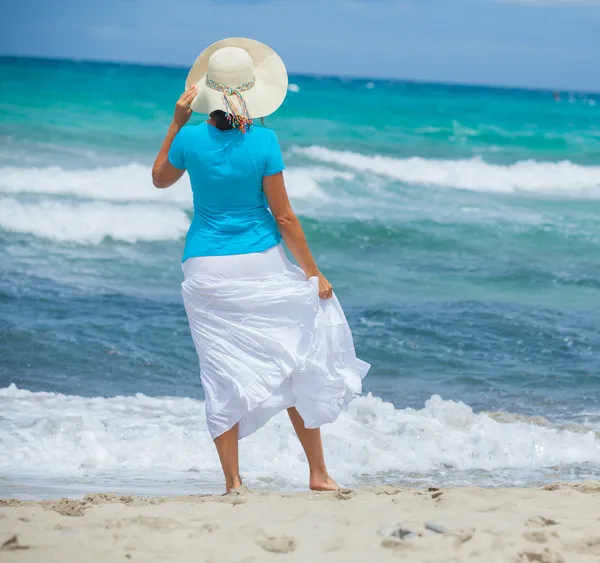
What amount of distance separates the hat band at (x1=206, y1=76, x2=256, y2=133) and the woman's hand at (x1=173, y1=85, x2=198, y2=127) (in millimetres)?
81

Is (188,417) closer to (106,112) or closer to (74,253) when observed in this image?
(74,253)

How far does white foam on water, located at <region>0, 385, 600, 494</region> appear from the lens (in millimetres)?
5184

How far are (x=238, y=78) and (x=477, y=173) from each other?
20.6 m

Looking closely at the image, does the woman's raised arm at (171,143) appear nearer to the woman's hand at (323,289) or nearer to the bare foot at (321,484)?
the woman's hand at (323,289)

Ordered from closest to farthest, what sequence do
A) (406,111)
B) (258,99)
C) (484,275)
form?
(258,99)
(484,275)
(406,111)

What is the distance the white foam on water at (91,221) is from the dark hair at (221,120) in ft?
29.4

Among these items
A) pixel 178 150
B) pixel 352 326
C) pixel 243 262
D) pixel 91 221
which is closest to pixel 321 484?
pixel 243 262

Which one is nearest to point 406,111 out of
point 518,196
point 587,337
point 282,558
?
point 518,196

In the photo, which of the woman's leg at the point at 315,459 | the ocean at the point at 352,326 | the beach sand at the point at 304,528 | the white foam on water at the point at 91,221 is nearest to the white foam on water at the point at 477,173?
the ocean at the point at 352,326

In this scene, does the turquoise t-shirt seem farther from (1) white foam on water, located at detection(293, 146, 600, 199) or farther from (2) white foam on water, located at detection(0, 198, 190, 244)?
(1) white foam on water, located at detection(293, 146, 600, 199)

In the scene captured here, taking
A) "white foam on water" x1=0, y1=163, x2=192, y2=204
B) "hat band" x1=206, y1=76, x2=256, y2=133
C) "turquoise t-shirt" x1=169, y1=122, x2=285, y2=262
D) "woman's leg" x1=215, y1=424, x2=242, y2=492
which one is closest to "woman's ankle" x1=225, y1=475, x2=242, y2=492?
"woman's leg" x1=215, y1=424, x2=242, y2=492

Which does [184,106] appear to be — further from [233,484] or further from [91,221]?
[91,221]

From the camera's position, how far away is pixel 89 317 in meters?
8.39

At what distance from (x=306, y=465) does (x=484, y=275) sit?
6.28 metres
